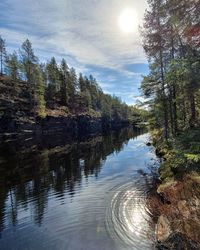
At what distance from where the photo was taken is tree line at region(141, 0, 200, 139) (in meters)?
13.0

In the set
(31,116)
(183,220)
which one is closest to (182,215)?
(183,220)

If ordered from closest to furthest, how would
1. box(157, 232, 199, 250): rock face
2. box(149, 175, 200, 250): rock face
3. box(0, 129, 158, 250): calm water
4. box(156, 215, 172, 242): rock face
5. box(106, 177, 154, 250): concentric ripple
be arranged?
box(157, 232, 199, 250): rock face
box(149, 175, 200, 250): rock face
box(156, 215, 172, 242): rock face
box(106, 177, 154, 250): concentric ripple
box(0, 129, 158, 250): calm water

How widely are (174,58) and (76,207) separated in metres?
15.0

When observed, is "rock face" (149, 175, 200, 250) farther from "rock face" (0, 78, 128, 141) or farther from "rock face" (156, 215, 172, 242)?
"rock face" (0, 78, 128, 141)

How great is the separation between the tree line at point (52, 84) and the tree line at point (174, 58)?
3516 centimetres

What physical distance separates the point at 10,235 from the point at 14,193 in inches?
255

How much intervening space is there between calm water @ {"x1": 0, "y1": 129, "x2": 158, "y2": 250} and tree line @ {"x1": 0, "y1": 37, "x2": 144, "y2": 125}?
44323 mm

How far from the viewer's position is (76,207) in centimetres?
1452

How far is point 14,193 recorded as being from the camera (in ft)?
58.0

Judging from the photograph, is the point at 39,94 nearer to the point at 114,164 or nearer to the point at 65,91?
the point at 65,91

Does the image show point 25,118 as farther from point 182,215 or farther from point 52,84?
point 182,215

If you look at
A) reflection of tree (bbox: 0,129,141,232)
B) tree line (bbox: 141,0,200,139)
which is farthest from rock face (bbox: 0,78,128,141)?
tree line (bbox: 141,0,200,139)

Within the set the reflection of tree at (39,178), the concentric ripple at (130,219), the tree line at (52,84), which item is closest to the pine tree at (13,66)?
the tree line at (52,84)

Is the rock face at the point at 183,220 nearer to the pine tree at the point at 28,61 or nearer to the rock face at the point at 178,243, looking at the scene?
the rock face at the point at 178,243
